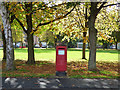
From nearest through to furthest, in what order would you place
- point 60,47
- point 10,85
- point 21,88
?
point 21,88
point 10,85
point 60,47

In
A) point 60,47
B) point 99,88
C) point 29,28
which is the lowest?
point 99,88

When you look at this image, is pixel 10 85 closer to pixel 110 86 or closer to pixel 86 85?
pixel 86 85

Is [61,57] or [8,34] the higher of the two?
[8,34]

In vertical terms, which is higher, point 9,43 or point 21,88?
point 9,43

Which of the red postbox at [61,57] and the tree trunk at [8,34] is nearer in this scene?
A: the red postbox at [61,57]

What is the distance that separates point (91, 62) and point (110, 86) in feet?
9.91

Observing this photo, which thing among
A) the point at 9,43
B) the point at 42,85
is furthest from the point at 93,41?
the point at 9,43

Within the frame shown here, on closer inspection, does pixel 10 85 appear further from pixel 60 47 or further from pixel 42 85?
pixel 60 47

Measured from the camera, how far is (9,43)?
760 centimetres

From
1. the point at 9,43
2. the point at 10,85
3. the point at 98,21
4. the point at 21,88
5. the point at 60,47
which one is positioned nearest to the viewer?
the point at 21,88

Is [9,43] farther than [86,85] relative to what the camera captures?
Yes

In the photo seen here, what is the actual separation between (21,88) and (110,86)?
3.20 meters

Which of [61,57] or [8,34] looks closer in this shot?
[61,57]

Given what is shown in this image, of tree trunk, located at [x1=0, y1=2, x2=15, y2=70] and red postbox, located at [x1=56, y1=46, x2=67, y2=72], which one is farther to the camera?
tree trunk, located at [x1=0, y1=2, x2=15, y2=70]
